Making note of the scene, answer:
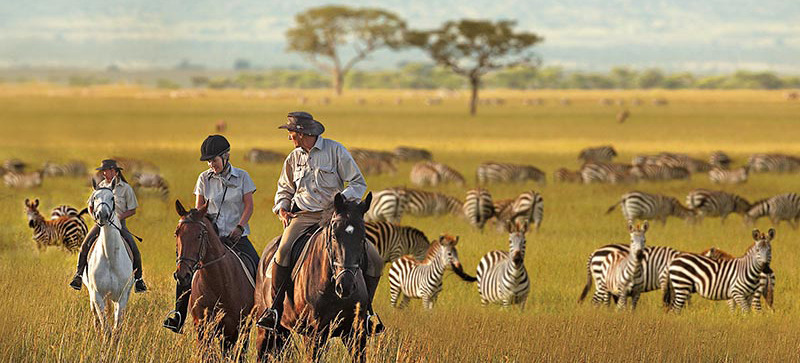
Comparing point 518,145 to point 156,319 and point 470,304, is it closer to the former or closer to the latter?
point 470,304

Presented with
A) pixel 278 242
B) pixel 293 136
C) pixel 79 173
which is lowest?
pixel 79 173

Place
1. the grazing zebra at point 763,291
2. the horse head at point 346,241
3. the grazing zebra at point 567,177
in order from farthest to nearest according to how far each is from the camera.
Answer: the grazing zebra at point 567,177 < the grazing zebra at point 763,291 < the horse head at point 346,241

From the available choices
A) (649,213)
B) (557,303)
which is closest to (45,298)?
(557,303)

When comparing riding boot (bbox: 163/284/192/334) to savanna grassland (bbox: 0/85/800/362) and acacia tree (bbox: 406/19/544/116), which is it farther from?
acacia tree (bbox: 406/19/544/116)

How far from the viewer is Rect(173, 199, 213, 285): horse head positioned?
9.66 meters

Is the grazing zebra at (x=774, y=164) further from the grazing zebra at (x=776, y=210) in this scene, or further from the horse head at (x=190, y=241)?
the horse head at (x=190, y=241)

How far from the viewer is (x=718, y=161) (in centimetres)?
4528

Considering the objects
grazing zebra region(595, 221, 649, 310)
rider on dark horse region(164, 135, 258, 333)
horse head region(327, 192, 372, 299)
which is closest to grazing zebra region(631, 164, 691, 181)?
grazing zebra region(595, 221, 649, 310)

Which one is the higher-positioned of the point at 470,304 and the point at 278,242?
the point at 278,242

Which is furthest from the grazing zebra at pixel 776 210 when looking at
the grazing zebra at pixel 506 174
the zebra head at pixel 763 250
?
the zebra head at pixel 763 250

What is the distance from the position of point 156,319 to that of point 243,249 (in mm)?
1988

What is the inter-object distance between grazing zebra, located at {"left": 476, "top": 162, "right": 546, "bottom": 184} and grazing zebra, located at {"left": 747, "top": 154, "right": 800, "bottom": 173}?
11199 mm

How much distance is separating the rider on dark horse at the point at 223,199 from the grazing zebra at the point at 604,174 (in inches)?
1048

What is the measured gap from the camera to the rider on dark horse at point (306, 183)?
9.80 metres
